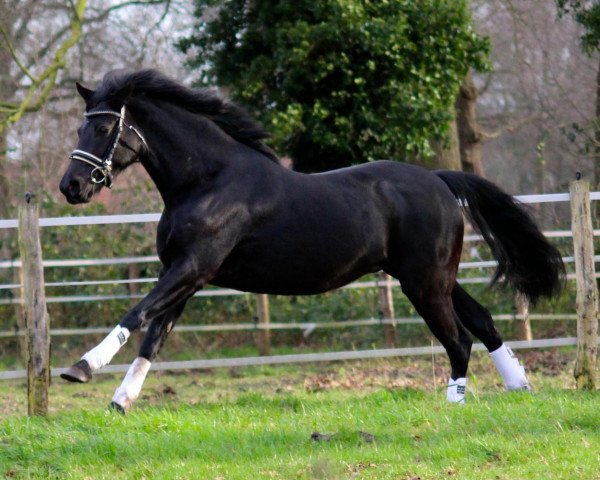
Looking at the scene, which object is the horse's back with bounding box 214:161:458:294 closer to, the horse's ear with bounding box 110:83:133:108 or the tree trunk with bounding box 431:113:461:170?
the horse's ear with bounding box 110:83:133:108

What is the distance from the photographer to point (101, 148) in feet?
21.0

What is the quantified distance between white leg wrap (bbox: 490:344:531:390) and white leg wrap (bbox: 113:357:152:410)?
2772 mm

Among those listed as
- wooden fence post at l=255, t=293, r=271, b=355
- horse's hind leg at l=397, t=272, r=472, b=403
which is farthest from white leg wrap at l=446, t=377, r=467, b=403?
wooden fence post at l=255, t=293, r=271, b=355

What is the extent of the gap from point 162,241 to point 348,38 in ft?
25.5

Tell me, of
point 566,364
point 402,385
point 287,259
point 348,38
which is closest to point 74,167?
point 287,259

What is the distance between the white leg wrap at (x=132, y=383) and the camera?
259 inches

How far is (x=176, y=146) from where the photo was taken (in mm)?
6680

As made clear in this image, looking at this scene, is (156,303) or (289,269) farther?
(289,269)

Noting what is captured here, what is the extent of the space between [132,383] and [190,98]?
2.05 m

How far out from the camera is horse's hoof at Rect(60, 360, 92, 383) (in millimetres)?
5625

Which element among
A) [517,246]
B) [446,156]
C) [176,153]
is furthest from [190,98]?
[446,156]

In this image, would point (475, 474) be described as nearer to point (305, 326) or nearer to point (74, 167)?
point (74, 167)

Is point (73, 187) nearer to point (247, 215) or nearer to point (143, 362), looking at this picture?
point (247, 215)

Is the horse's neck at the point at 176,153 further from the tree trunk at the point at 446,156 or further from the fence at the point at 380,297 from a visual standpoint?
the tree trunk at the point at 446,156
